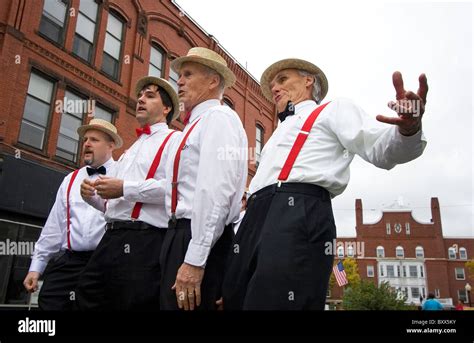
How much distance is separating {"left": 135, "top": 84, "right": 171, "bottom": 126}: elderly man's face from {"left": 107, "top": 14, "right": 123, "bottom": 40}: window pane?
1228 centimetres

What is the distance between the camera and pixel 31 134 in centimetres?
1165

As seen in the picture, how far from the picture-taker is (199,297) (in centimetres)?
238

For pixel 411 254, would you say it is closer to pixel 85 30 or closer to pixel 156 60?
pixel 156 60

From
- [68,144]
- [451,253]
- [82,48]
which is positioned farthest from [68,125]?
[451,253]

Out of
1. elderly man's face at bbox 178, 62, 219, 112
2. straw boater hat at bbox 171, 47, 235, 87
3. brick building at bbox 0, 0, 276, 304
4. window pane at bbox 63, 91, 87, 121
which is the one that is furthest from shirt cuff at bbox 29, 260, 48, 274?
window pane at bbox 63, 91, 87, 121

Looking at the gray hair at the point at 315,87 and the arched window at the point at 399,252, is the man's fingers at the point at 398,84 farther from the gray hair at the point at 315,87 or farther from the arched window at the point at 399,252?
the arched window at the point at 399,252

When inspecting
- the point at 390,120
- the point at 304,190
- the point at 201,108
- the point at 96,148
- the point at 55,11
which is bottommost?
the point at 304,190

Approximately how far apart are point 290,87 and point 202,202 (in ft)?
3.78

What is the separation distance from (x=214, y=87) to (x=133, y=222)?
130 cm

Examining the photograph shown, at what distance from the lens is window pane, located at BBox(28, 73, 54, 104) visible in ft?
38.8

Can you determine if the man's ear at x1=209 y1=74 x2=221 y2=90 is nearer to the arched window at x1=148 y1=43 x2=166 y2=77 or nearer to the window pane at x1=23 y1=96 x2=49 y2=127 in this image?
the window pane at x1=23 y1=96 x2=49 y2=127

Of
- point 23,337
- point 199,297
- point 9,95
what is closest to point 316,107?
point 199,297

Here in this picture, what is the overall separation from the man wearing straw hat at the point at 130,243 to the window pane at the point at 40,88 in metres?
9.86

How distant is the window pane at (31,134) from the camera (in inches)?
449
